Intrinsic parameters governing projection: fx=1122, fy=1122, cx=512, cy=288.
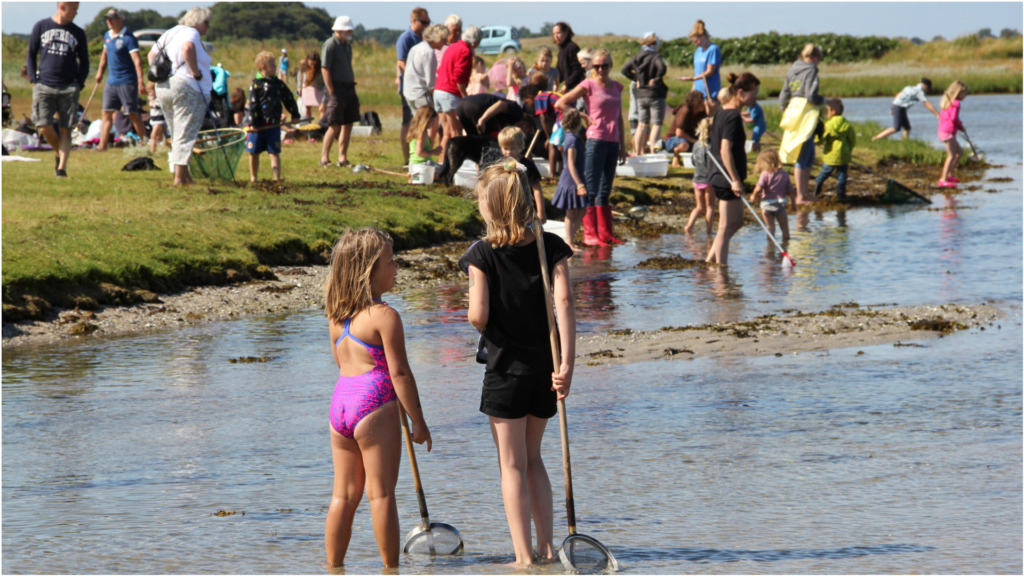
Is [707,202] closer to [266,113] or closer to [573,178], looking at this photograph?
[573,178]

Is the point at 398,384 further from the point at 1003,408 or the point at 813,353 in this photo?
the point at 813,353

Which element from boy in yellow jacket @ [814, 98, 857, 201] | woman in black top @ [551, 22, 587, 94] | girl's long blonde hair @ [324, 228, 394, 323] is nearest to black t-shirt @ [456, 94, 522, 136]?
woman in black top @ [551, 22, 587, 94]

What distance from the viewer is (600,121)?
13.1 meters

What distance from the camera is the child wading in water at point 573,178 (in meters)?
12.9

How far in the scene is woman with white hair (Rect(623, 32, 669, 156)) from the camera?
19797 mm

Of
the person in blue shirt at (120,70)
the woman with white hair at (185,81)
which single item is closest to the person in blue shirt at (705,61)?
the woman with white hair at (185,81)

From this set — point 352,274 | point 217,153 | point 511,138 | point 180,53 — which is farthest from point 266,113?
point 352,274

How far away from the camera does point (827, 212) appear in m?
18.6

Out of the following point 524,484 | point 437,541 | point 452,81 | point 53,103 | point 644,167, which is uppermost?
point 452,81

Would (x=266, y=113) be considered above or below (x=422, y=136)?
above

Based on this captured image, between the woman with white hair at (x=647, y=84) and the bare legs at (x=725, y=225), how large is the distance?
749cm

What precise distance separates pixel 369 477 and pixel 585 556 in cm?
91

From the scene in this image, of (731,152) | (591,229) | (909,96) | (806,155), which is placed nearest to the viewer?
(731,152)

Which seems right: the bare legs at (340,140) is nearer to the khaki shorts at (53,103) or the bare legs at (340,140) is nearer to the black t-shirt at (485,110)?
the black t-shirt at (485,110)
